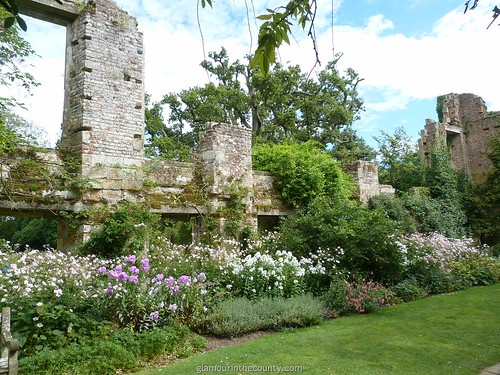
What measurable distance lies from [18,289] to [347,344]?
465 centimetres

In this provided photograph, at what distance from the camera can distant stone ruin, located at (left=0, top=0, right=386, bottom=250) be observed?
8266 millimetres

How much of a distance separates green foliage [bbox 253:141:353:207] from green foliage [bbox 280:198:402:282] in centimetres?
150

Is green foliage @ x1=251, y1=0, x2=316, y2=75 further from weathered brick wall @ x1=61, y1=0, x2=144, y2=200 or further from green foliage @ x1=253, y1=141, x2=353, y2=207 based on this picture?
green foliage @ x1=253, y1=141, x2=353, y2=207

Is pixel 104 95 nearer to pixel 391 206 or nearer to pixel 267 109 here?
pixel 391 206

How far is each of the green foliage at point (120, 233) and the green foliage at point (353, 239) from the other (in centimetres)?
342

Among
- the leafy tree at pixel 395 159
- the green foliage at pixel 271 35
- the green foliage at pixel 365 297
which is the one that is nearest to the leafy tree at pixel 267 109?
the leafy tree at pixel 395 159

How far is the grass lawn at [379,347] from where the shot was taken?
A: 5016 millimetres

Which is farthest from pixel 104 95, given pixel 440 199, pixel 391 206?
pixel 440 199

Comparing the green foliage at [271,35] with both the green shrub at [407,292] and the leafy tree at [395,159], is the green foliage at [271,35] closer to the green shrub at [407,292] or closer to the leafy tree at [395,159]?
the green shrub at [407,292]

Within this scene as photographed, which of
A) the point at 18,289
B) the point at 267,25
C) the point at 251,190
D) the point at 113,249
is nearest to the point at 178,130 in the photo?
the point at 251,190

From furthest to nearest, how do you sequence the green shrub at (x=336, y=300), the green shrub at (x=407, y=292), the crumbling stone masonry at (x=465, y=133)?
the crumbling stone masonry at (x=465, y=133) < the green shrub at (x=407, y=292) < the green shrub at (x=336, y=300)

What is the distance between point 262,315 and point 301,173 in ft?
19.5

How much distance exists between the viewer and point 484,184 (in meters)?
19.4

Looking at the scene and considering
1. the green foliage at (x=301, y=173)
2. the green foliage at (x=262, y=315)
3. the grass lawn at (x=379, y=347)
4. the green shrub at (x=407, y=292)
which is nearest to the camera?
the grass lawn at (x=379, y=347)
